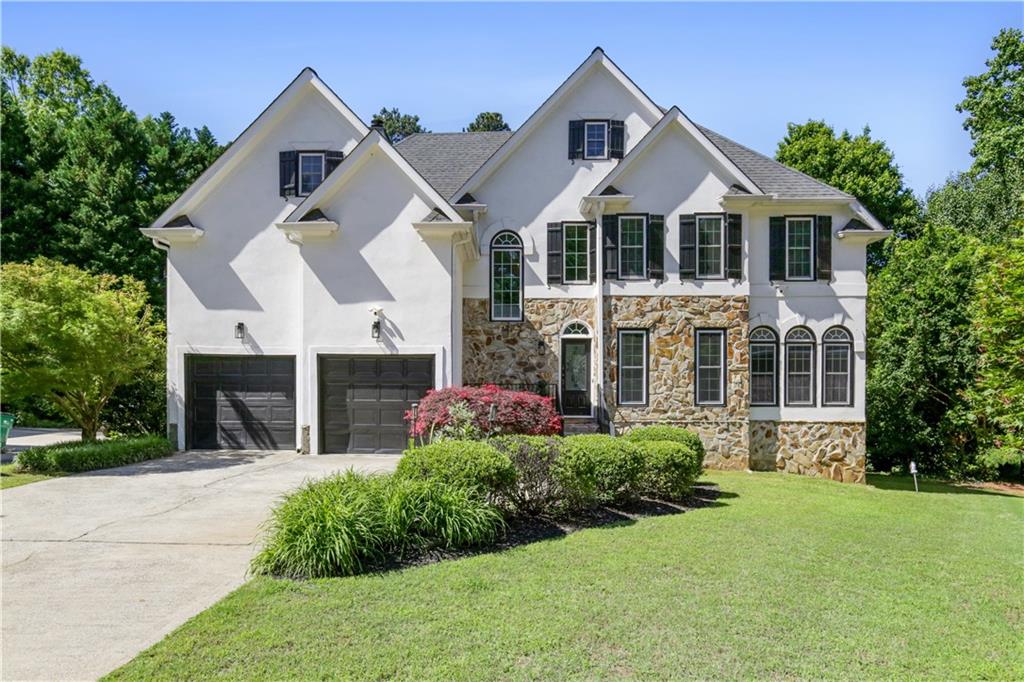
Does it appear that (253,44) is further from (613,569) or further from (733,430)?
(733,430)

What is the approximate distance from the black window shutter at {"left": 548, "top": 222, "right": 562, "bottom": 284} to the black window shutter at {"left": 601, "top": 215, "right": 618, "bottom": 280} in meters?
1.23

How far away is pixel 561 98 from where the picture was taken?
56.5ft

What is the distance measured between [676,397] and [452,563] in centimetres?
1075

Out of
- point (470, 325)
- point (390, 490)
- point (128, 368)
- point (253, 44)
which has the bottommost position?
point (390, 490)

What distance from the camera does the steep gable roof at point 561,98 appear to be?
17094 millimetres

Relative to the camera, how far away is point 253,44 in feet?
34.5

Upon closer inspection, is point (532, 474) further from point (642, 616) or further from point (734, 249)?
point (734, 249)

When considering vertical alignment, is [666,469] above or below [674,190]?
below

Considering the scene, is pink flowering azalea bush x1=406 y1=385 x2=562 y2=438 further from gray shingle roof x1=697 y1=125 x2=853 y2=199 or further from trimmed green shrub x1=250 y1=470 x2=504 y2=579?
gray shingle roof x1=697 y1=125 x2=853 y2=199

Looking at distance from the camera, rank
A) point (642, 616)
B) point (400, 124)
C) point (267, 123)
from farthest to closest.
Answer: point (400, 124) < point (267, 123) < point (642, 616)

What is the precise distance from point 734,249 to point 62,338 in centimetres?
1533

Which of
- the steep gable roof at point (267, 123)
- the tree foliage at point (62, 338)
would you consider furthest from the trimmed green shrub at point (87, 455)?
the steep gable roof at point (267, 123)

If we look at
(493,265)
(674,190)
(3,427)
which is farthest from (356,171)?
(3,427)

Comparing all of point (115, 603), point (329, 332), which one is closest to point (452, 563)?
point (115, 603)
